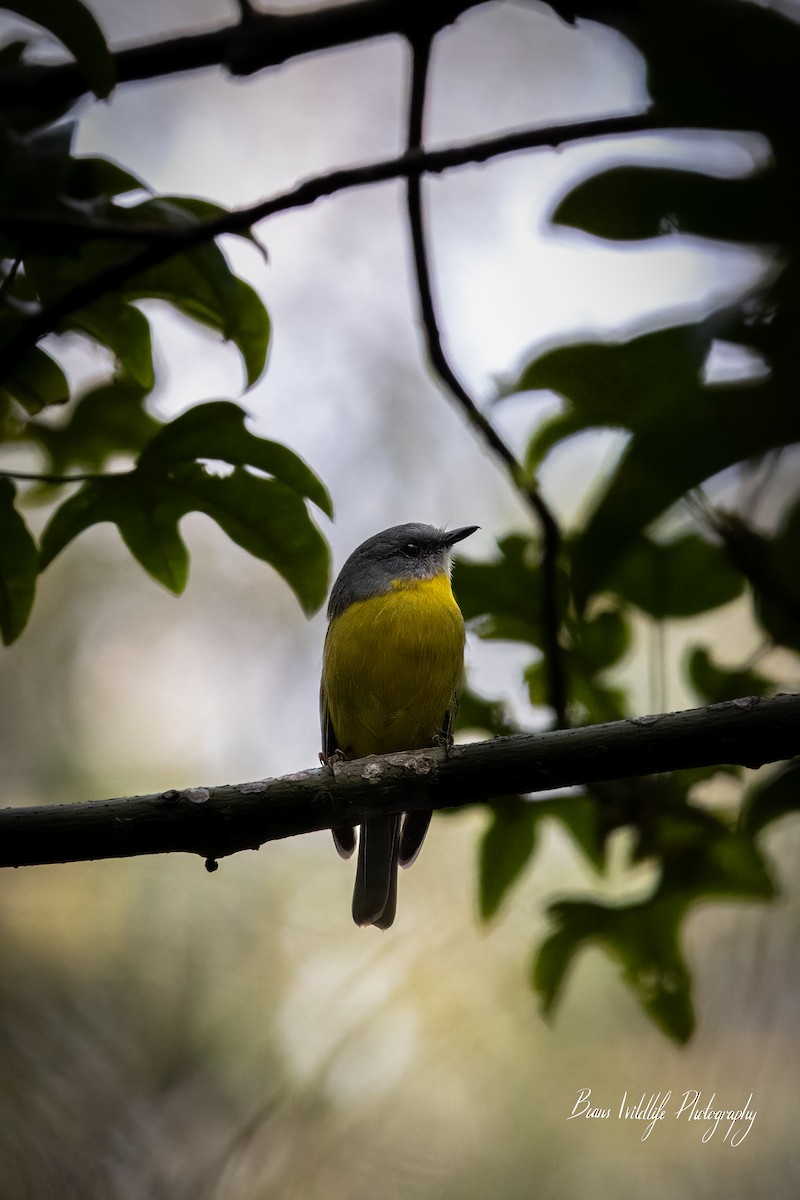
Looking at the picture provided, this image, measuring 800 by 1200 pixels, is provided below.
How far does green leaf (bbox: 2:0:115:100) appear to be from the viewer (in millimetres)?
2402

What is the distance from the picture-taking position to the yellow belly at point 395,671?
170 inches

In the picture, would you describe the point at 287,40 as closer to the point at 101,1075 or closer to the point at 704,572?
the point at 704,572

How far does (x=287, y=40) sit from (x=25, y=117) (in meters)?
0.73

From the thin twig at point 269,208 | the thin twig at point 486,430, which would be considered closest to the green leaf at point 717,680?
the thin twig at point 486,430

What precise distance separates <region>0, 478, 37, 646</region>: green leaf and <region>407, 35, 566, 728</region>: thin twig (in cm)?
123

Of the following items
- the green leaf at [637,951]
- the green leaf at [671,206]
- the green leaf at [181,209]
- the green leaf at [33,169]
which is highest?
the green leaf at [671,206]

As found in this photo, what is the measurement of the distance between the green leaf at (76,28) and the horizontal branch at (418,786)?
1.72 m

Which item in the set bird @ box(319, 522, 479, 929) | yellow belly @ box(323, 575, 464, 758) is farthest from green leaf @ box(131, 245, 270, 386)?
yellow belly @ box(323, 575, 464, 758)

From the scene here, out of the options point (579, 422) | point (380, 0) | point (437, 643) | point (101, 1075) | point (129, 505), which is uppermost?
point (380, 0)

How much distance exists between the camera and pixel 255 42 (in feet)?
8.70

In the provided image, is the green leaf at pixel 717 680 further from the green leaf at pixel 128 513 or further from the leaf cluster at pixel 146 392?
the green leaf at pixel 128 513

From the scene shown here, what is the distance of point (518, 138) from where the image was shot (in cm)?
238

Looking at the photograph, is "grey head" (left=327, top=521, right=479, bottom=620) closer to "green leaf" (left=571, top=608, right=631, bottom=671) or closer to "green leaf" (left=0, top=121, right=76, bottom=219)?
"green leaf" (left=571, top=608, right=631, bottom=671)

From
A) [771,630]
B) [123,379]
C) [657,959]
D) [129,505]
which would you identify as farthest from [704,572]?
[123,379]
